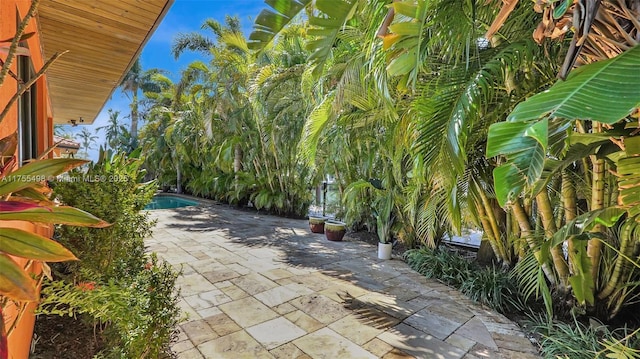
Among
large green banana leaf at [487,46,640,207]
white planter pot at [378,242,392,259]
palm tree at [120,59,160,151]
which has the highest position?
palm tree at [120,59,160,151]

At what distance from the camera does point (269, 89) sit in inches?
276

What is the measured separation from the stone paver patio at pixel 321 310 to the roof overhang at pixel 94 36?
117 inches

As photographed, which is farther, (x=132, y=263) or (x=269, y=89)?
(x=269, y=89)

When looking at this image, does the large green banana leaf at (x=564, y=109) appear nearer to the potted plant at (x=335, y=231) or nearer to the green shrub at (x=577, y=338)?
the green shrub at (x=577, y=338)

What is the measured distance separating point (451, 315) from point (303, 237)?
4.29 metres

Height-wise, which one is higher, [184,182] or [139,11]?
[139,11]

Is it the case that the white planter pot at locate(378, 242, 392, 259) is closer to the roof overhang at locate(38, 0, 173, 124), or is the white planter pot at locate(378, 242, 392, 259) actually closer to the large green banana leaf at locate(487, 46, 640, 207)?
the large green banana leaf at locate(487, 46, 640, 207)

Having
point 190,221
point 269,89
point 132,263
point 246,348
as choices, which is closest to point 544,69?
point 246,348

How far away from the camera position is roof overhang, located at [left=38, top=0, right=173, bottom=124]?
254cm

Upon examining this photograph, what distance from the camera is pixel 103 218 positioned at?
7.87 ft

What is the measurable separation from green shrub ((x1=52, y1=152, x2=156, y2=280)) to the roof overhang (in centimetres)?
131

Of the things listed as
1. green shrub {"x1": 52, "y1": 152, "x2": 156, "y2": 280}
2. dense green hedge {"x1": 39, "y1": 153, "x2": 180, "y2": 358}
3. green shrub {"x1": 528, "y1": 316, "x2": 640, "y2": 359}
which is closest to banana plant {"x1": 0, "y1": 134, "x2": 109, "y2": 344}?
dense green hedge {"x1": 39, "y1": 153, "x2": 180, "y2": 358}

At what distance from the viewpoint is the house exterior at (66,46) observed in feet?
6.00

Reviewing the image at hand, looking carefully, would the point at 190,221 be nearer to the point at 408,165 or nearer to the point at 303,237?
the point at 303,237
